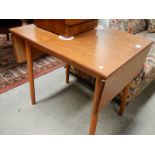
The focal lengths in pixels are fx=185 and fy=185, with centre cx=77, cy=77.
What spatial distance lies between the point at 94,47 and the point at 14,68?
1.39 m

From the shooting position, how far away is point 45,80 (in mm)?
2117

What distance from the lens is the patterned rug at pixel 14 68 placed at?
79.2 inches

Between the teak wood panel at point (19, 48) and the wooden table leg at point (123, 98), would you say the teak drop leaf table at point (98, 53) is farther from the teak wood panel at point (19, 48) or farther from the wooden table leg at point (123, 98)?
the wooden table leg at point (123, 98)

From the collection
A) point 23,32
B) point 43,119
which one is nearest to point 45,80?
point 43,119

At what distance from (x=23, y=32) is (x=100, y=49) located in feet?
1.96

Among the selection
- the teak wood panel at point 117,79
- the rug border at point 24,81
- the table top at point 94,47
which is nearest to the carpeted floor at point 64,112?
the rug border at point 24,81

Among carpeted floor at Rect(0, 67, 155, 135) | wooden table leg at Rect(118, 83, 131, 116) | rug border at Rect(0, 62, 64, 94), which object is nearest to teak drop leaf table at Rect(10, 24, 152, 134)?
wooden table leg at Rect(118, 83, 131, 116)

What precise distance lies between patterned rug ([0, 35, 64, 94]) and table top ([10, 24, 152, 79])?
0.78 metres

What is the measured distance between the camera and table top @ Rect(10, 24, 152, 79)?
102 centimetres

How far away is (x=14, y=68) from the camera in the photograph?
2279 millimetres

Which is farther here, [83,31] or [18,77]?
[18,77]

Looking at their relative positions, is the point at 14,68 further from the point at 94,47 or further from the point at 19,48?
the point at 94,47

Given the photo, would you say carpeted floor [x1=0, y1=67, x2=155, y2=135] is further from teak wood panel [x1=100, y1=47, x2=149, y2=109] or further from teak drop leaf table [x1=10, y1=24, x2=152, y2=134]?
teak wood panel [x1=100, y1=47, x2=149, y2=109]
